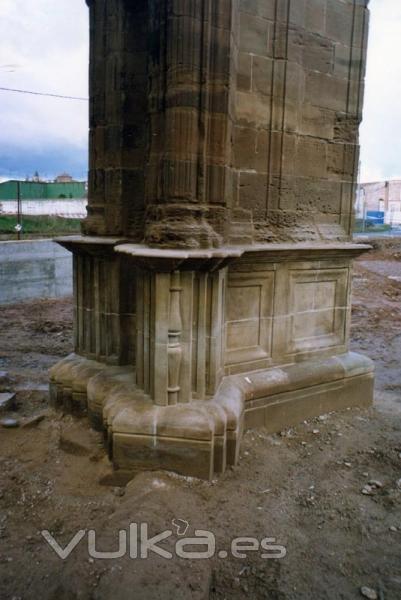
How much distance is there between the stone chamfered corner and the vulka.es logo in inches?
26.2

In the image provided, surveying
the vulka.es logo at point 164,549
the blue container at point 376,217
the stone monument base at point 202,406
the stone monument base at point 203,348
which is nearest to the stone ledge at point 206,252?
the stone monument base at point 203,348

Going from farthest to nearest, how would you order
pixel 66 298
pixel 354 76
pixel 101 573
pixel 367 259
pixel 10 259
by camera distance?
1. pixel 367 259
2. pixel 66 298
3. pixel 10 259
4. pixel 354 76
5. pixel 101 573

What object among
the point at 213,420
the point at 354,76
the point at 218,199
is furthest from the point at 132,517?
the point at 354,76

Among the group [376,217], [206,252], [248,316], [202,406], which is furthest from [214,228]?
[376,217]

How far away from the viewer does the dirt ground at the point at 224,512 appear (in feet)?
8.91

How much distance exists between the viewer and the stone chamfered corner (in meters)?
3.69

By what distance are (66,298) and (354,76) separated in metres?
8.85

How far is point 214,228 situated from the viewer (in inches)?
153

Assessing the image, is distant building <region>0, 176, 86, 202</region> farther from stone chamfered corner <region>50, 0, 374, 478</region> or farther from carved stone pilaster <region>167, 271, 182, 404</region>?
carved stone pilaster <region>167, 271, 182, 404</region>

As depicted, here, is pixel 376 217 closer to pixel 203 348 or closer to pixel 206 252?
pixel 203 348

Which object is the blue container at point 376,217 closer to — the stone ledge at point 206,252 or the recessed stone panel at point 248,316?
the stone ledge at point 206,252

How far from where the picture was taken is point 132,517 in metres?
3.15

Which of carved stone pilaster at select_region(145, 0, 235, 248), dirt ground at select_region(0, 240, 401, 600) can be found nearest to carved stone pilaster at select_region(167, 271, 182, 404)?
carved stone pilaster at select_region(145, 0, 235, 248)

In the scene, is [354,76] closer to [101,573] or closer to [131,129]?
[131,129]
